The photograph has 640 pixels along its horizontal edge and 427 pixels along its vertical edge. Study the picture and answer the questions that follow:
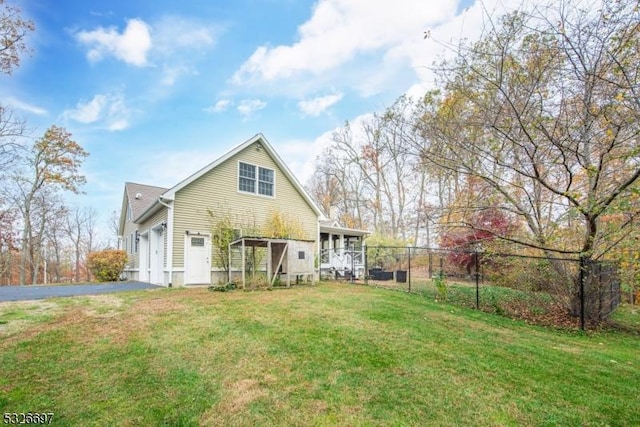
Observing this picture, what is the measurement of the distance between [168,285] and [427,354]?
9458 mm

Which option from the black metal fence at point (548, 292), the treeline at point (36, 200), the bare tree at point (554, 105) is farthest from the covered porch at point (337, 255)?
the treeline at point (36, 200)

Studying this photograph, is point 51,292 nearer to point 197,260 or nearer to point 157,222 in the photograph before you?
point 157,222

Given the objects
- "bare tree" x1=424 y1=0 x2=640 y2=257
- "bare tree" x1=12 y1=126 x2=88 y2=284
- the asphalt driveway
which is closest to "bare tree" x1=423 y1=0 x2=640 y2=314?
"bare tree" x1=424 y1=0 x2=640 y2=257

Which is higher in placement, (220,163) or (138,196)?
(220,163)

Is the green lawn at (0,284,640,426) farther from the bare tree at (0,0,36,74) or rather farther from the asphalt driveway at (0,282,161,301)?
the bare tree at (0,0,36,74)

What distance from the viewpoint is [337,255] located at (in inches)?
705

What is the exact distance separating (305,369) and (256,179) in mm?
10514

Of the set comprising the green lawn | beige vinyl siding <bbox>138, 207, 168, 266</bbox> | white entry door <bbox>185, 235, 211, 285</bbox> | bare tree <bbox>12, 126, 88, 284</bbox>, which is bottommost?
the green lawn

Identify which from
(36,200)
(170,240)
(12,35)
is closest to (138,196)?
(170,240)

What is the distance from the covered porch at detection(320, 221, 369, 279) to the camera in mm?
16641

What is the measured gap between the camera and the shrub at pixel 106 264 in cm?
1620

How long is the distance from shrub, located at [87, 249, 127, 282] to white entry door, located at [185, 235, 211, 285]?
7950mm

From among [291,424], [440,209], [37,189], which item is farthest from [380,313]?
[37,189]

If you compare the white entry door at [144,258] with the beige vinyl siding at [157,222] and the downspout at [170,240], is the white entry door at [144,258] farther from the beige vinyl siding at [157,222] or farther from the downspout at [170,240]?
the downspout at [170,240]
